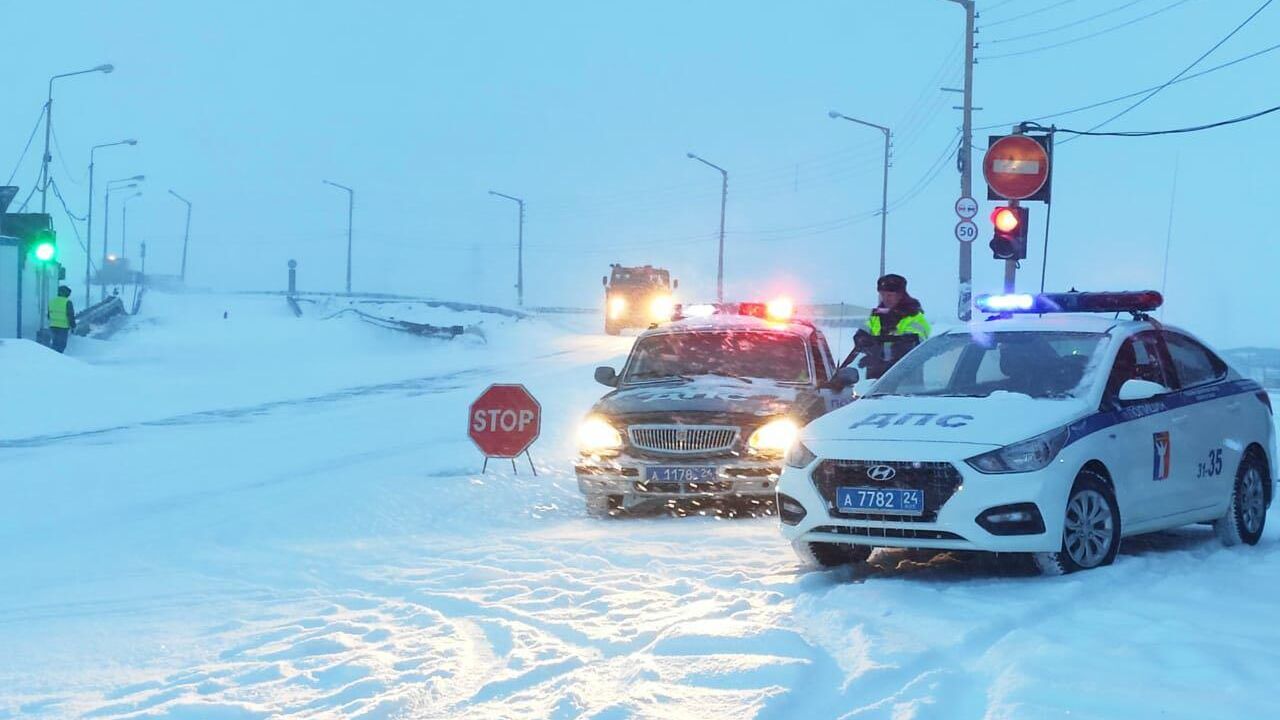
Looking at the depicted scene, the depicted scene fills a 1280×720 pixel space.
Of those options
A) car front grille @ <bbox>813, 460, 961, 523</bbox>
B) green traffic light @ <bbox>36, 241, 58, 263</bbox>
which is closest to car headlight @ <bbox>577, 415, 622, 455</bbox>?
car front grille @ <bbox>813, 460, 961, 523</bbox>

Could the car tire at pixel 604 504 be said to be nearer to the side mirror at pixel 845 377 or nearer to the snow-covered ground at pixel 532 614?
the snow-covered ground at pixel 532 614

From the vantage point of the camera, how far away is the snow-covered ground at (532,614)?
5.53 meters

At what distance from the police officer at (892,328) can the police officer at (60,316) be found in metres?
28.8

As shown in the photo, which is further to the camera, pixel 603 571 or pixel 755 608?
pixel 603 571

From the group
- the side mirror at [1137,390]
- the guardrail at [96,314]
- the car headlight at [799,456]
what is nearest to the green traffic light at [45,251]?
the guardrail at [96,314]

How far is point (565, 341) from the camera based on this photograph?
49.3 m

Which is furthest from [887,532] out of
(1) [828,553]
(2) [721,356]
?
(2) [721,356]

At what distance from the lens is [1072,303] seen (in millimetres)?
9695

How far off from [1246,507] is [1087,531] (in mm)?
2293

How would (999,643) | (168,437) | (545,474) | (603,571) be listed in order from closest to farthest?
1. (999,643)
2. (603,571)
3. (545,474)
4. (168,437)

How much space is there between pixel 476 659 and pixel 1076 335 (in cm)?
462

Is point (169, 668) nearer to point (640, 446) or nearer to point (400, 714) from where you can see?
point (400, 714)

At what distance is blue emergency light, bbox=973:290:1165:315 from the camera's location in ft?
30.7

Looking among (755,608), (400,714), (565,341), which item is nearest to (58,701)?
(400,714)
